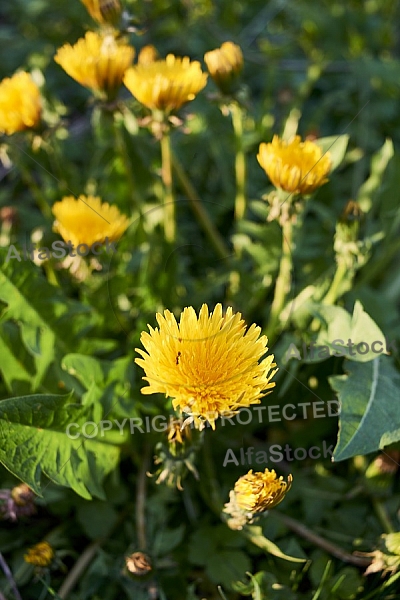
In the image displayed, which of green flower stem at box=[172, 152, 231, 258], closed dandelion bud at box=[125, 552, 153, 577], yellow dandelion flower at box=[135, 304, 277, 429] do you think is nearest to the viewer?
yellow dandelion flower at box=[135, 304, 277, 429]

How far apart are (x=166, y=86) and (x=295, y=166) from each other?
0.36 metres

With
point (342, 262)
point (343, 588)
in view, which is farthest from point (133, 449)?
point (342, 262)

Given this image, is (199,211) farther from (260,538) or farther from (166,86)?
(260,538)

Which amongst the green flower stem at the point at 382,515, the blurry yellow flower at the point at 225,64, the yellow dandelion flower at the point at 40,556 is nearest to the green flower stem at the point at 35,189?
the blurry yellow flower at the point at 225,64

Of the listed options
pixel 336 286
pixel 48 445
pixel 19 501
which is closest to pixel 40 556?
pixel 19 501

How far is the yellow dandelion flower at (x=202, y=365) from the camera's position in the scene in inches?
39.9

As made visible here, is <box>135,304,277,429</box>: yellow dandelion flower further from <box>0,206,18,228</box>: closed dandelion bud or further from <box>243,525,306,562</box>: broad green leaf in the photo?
<box>0,206,18,228</box>: closed dandelion bud

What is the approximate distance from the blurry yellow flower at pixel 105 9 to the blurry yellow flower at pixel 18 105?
A: 240 millimetres

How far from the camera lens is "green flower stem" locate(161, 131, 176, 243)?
1.65 m

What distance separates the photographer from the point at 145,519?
1.50 metres

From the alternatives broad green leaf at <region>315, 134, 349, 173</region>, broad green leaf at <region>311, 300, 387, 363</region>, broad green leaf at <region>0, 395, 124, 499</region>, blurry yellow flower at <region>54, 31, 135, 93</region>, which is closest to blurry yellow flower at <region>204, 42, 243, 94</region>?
blurry yellow flower at <region>54, 31, 135, 93</region>

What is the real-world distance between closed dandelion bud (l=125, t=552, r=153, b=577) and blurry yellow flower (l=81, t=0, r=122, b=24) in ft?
4.10

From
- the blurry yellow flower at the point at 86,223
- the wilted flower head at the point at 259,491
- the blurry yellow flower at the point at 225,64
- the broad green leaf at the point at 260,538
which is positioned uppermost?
the blurry yellow flower at the point at 225,64

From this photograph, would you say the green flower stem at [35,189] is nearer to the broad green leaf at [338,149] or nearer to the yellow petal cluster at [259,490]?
the broad green leaf at [338,149]
